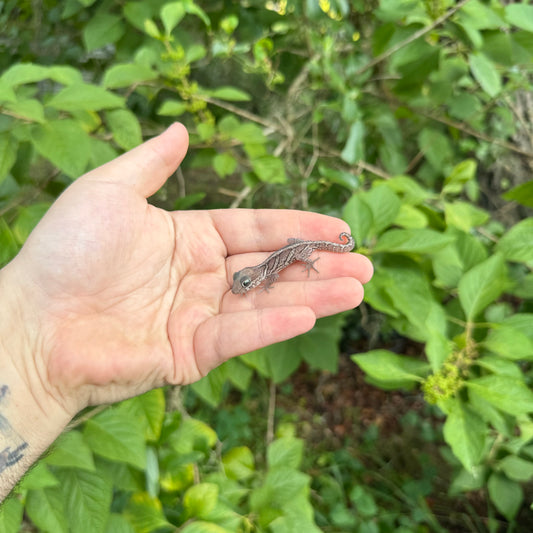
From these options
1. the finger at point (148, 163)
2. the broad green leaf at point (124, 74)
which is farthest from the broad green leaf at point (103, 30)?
the finger at point (148, 163)

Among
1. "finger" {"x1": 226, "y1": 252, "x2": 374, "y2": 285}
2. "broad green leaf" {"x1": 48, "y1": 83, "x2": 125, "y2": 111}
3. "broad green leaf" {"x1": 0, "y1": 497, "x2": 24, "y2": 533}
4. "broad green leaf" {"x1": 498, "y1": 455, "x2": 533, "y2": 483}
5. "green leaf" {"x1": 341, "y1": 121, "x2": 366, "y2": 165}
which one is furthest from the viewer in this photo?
"green leaf" {"x1": 341, "y1": 121, "x2": 366, "y2": 165}

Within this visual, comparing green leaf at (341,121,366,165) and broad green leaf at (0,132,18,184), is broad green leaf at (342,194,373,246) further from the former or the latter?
broad green leaf at (0,132,18,184)

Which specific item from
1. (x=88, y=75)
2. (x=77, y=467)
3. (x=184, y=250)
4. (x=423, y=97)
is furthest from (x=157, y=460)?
(x=88, y=75)

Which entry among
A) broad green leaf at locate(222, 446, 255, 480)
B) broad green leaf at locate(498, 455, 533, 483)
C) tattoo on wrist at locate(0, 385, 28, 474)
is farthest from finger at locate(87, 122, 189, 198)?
broad green leaf at locate(498, 455, 533, 483)

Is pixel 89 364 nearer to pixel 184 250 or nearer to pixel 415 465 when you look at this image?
pixel 184 250

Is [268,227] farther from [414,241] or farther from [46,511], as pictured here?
[46,511]

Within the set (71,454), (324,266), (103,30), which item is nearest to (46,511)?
(71,454)

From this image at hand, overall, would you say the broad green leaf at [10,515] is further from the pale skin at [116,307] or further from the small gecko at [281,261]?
the small gecko at [281,261]
